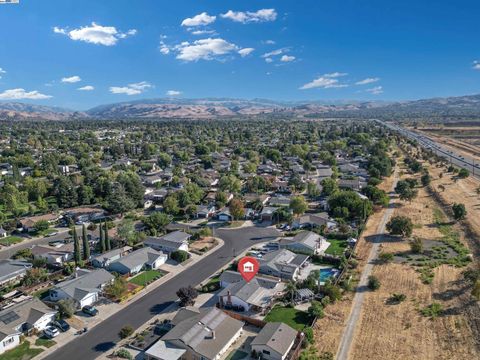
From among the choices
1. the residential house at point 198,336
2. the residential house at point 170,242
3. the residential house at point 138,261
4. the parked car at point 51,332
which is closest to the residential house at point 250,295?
the residential house at point 198,336

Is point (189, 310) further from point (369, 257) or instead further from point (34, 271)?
point (369, 257)

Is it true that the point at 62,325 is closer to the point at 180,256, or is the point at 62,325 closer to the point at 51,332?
the point at 51,332

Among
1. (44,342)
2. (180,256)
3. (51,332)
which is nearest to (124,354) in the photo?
(44,342)

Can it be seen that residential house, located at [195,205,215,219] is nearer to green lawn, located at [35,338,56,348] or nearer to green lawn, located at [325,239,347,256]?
green lawn, located at [325,239,347,256]

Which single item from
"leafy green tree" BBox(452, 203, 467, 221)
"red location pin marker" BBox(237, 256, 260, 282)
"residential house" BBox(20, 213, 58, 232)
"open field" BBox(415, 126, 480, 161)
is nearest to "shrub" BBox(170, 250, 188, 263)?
"red location pin marker" BBox(237, 256, 260, 282)

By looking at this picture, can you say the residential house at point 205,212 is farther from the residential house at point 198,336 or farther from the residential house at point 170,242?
the residential house at point 198,336

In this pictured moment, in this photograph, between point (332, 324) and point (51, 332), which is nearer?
point (51, 332)
